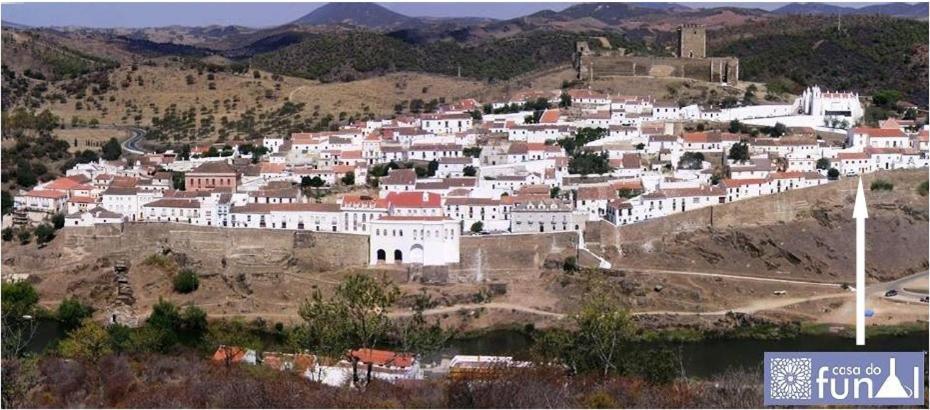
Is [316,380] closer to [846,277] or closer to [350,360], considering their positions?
[350,360]

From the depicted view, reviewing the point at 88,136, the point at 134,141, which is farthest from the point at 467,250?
the point at 88,136

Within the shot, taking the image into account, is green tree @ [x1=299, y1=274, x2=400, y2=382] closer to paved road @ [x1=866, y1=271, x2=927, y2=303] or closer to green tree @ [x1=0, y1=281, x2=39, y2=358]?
green tree @ [x1=0, y1=281, x2=39, y2=358]

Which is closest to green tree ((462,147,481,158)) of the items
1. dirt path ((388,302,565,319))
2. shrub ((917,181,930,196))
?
dirt path ((388,302,565,319))

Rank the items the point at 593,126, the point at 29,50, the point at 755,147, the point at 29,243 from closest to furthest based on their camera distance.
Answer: the point at 29,243 < the point at 755,147 < the point at 593,126 < the point at 29,50

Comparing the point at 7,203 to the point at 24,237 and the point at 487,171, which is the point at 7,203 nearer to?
the point at 24,237

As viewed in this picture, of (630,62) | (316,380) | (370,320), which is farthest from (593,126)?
(316,380)

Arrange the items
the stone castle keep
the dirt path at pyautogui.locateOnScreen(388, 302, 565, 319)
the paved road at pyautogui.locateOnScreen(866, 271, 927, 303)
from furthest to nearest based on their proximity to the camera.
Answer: the stone castle keep < the paved road at pyautogui.locateOnScreen(866, 271, 927, 303) < the dirt path at pyautogui.locateOnScreen(388, 302, 565, 319)

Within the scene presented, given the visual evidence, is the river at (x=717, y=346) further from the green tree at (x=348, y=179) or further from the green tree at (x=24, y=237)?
the green tree at (x=348, y=179)
